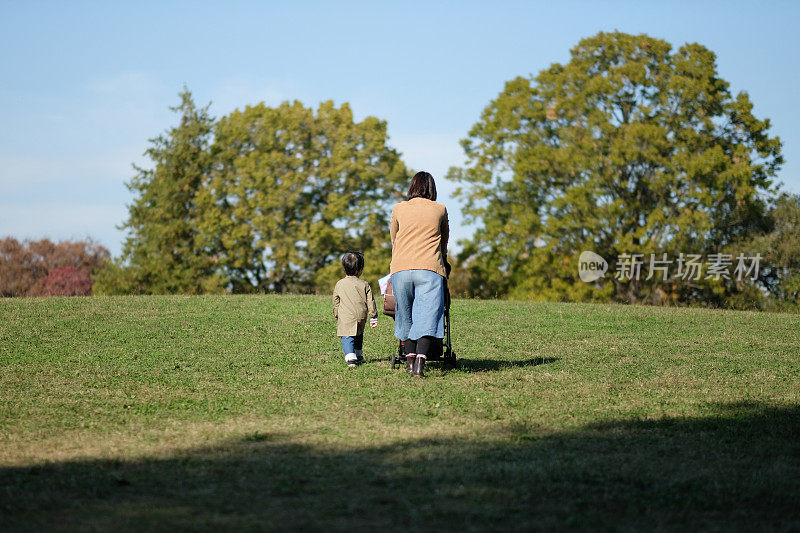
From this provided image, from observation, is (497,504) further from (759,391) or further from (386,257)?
(386,257)

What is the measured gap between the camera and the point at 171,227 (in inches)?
1537

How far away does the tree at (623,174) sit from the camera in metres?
31.9

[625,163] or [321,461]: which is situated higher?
[625,163]

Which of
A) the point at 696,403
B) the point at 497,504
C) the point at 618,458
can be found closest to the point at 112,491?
the point at 497,504

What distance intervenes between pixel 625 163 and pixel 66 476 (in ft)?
99.4

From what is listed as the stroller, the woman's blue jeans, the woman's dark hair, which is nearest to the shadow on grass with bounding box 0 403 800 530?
the woman's blue jeans

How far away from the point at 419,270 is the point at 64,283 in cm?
4396

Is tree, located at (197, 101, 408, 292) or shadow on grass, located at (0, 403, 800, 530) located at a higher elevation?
tree, located at (197, 101, 408, 292)

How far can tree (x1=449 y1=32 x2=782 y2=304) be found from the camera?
31.9m

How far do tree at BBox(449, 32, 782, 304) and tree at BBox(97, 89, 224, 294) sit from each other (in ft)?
45.7

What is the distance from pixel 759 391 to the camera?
890 cm

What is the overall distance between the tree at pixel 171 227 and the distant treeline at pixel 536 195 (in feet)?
0.34

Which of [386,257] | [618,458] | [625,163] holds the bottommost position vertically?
[618,458]

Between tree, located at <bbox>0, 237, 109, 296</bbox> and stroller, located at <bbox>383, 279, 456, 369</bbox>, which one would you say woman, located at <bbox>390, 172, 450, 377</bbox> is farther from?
tree, located at <bbox>0, 237, 109, 296</bbox>
